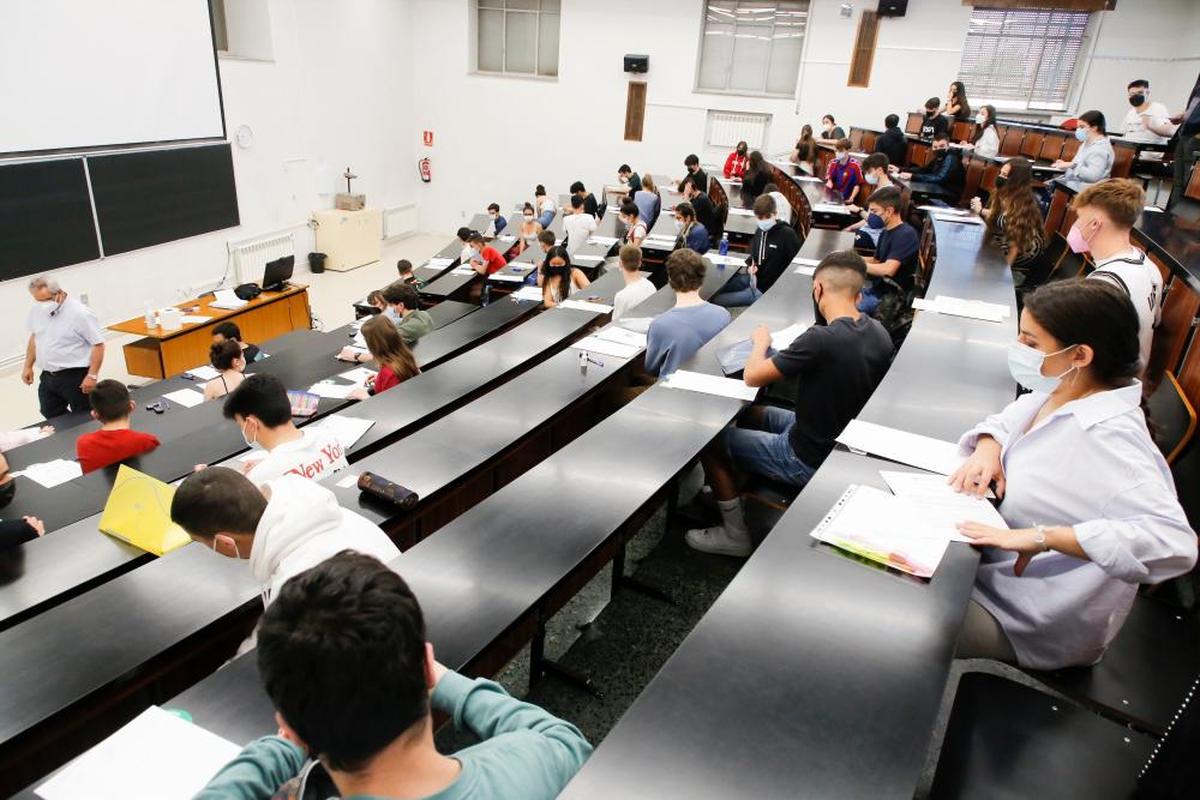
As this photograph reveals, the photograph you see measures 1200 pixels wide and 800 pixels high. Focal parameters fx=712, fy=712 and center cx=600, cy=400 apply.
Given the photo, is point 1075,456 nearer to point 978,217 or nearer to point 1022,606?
point 1022,606

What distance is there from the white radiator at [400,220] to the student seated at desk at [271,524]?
13018mm

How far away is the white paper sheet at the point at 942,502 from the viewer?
1895mm

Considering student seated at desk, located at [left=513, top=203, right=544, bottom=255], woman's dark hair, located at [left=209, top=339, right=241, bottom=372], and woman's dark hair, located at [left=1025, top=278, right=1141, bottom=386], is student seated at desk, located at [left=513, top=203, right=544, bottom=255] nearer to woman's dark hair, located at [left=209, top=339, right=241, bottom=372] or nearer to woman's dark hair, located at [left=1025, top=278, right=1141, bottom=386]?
woman's dark hair, located at [left=209, top=339, right=241, bottom=372]

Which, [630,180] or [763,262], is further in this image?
[630,180]

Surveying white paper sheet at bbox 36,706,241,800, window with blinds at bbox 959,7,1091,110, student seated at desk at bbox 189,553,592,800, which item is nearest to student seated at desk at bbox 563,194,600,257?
window with blinds at bbox 959,7,1091,110

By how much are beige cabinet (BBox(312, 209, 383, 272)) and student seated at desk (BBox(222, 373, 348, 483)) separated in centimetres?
1008

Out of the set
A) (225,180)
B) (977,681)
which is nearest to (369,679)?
(977,681)

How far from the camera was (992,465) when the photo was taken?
6.63 ft

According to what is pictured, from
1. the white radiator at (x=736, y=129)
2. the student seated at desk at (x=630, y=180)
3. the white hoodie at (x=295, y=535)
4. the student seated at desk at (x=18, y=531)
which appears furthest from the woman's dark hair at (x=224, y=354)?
the white radiator at (x=736, y=129)

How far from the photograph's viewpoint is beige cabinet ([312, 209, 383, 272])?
12.1m

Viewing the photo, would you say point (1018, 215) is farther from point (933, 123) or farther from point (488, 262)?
point (488, 262)

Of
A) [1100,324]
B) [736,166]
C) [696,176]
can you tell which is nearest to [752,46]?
[736,166]

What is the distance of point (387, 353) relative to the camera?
182 inches

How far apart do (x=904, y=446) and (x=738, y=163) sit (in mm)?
9675
